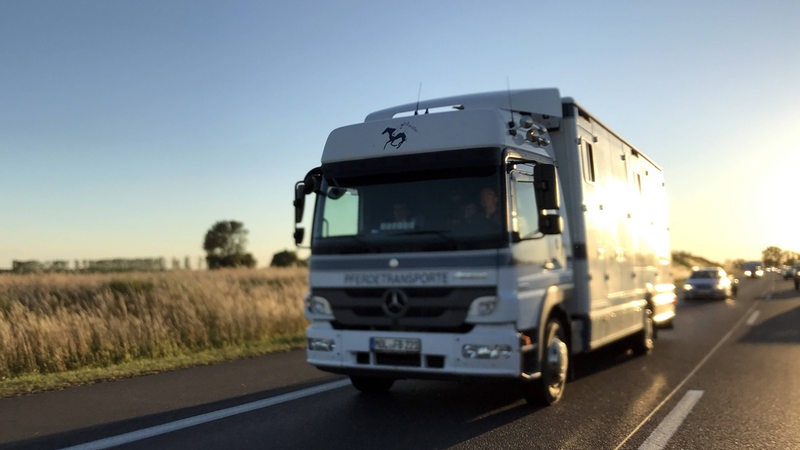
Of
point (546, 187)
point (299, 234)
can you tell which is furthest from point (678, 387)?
point (299, 234)

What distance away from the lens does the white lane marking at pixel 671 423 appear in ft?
17.5

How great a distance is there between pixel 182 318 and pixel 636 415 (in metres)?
9.47

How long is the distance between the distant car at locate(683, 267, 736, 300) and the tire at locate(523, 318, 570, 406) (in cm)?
2471

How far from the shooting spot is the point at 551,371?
22.2ft

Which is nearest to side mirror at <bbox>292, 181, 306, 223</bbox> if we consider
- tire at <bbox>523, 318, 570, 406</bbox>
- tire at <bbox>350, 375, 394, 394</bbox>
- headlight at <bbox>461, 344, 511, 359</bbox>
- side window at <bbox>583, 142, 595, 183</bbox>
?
tire at <bbox>350, 375, 394, 394</bbox>

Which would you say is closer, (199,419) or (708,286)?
(199,419)

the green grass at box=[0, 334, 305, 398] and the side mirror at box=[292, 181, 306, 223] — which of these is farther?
the green grass at box=[0, 334, 305, 398]

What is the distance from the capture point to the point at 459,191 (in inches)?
243

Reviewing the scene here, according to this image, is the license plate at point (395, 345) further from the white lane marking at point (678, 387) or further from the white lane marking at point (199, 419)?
the white lane marking at point (678, 387)

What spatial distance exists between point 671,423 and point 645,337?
510cm

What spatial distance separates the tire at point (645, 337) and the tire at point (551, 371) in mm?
4378

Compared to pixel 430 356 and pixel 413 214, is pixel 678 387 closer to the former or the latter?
pixel 430 356

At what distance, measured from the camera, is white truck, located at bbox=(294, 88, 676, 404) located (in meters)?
5.90

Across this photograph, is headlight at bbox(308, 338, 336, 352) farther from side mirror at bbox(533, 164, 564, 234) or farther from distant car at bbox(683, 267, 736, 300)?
distant car at bbox(683, 267, 736, 300)
